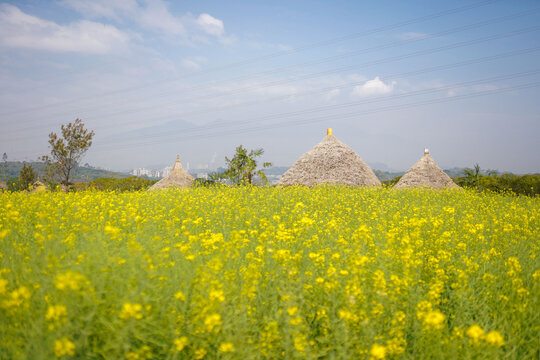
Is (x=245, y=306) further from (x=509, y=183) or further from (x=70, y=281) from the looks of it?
(x=509, y=183)

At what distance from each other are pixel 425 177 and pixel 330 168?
205 inches

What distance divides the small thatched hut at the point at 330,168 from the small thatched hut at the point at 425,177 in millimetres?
1886

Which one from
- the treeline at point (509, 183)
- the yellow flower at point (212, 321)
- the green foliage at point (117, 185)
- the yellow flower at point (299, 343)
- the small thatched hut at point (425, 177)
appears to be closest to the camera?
the yellow flower at point (212, 321)

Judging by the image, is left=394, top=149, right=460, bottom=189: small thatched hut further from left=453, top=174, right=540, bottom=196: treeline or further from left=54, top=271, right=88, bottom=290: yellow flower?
left=54, top=271, right=88, bottom=290: yellow flower

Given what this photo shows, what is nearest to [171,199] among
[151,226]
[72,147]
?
[151,226]

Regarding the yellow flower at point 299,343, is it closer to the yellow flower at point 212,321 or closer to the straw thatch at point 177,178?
the yellow flower at point 212,321

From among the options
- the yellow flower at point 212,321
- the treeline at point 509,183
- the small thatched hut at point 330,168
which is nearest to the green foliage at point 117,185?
the small thatched hut at point 330,168

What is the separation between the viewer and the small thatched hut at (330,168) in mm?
14812

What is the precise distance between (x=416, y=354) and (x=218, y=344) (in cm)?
157

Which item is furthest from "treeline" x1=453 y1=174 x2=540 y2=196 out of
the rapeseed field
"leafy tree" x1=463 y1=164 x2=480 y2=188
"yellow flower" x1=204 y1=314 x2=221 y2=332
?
"yellow flower" x1=204 y1=314 x2=221 y2=332

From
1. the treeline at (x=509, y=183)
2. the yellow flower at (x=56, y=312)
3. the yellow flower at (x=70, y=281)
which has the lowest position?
the yellow flower at (x=56, y=312)

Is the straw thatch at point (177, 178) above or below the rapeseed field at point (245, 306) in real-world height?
above

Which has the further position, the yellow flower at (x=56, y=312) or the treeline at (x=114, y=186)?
the treeline at (x=114, y=186)

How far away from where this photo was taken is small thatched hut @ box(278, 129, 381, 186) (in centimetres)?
1481
